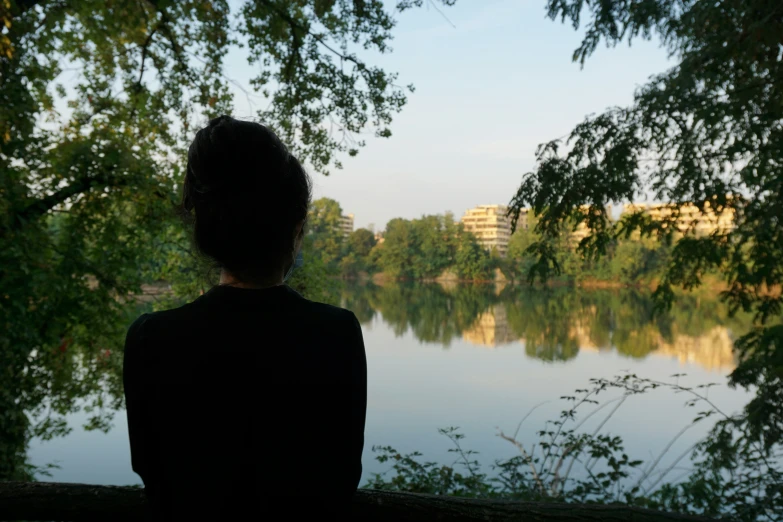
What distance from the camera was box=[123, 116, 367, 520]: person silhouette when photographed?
809 millimetres

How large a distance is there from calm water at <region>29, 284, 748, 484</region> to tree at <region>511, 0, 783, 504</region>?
0.97 metres

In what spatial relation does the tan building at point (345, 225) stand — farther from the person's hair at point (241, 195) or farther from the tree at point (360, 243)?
the person's hair at point (241, 195)

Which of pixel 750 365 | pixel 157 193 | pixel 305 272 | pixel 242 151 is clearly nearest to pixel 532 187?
pixel 750 365

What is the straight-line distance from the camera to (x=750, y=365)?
4.21 meters

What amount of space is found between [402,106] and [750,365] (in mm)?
4728

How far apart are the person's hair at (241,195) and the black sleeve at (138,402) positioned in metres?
0.16

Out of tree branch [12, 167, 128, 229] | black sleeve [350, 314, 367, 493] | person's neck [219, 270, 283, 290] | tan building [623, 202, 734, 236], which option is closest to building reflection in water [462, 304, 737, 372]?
tan building [623, 202, 734, 236]

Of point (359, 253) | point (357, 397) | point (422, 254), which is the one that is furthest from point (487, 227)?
point (357, 397)

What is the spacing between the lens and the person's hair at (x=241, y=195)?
84cm

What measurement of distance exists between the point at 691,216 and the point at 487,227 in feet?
194

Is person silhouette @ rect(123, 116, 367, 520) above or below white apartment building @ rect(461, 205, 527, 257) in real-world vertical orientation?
below

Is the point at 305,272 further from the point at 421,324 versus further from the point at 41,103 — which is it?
the point at 421,324

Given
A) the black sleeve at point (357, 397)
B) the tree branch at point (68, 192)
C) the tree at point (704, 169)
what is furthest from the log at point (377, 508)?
the tree branch at point (68, 192)

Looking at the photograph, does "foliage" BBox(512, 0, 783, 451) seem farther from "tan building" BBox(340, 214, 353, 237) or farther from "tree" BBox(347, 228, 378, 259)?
"tree" BBox(347, 228, 378, 259)
